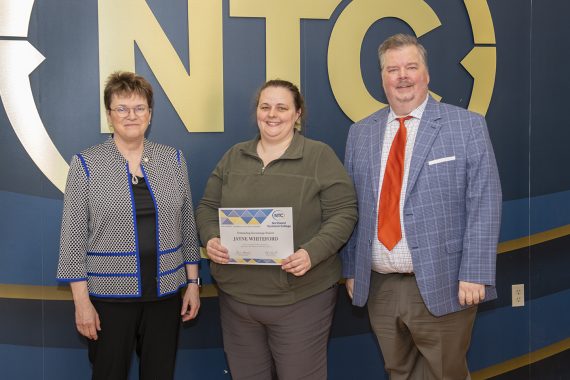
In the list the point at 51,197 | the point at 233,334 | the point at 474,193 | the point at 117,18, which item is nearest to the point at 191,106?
the point at 117,18

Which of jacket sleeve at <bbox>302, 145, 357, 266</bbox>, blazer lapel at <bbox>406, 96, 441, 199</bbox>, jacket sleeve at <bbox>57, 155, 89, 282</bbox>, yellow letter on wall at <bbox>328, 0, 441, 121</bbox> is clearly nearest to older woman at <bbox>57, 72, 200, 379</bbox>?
jacket sleeve at <bbox>57, 155, 89, 282</bbox>

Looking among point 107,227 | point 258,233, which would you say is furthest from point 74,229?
point 258,233

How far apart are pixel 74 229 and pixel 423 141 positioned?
1445 millimetres

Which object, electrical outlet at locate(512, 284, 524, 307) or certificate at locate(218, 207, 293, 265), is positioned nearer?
certificate at locate(218, 207, 293, 265)

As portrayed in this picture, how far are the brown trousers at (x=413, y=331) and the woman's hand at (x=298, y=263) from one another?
1.28ft

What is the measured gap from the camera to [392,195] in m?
2.38

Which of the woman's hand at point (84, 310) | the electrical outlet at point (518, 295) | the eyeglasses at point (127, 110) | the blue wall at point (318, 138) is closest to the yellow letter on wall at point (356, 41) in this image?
the blue wall at point (318, 138)

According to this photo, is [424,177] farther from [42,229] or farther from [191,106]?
[42,229]

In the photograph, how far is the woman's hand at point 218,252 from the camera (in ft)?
7.88

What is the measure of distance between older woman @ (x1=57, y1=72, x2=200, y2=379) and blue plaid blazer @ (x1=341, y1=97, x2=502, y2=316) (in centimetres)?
102

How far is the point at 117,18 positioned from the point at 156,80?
359 mm

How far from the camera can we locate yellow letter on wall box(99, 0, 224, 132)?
9.63 ft

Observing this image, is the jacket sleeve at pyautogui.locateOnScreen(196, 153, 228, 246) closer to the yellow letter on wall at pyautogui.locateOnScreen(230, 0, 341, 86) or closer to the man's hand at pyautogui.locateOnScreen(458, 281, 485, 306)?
the yellow letter on wall at pyautogui.locateOnScreen(230, 0, 341, 86)

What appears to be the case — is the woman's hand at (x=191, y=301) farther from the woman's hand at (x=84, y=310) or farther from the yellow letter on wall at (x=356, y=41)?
the yellow letter on wall at (x=356, y=41)
